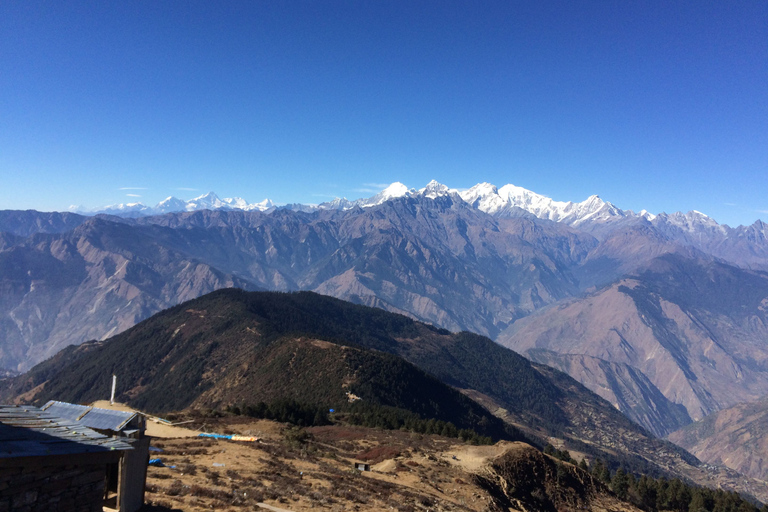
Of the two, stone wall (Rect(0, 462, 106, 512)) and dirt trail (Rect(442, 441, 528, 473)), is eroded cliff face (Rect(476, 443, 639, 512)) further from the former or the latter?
stone wall (Rect(0, 462, 106, 512))

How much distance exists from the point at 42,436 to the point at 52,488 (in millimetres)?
2270

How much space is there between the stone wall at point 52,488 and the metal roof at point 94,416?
3954 millimetres

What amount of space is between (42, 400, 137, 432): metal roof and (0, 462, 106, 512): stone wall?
3954mm

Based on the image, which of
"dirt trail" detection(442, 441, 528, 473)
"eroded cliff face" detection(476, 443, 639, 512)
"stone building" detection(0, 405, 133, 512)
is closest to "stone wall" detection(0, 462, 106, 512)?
"stone building" detection(0, 405, 133, 512)

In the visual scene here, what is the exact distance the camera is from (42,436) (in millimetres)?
15398

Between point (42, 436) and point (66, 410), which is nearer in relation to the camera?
point (42, 436)

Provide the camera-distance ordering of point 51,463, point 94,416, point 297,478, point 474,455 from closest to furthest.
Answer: point 51,463 < point 94,416 < point 297,478 < point 474,455

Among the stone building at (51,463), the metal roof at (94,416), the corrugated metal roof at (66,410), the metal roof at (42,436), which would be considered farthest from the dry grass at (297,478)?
the stone building at (51,463)

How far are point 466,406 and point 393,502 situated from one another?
129078 millimetres

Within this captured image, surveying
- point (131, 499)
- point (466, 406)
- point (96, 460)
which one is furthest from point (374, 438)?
point (466, 406)

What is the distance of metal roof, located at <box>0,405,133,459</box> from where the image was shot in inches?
539

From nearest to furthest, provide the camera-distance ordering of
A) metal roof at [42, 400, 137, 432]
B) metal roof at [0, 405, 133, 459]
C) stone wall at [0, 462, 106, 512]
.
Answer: stone wall at [0, 462, 106, 512] → metal roof at [0, 405, 133, 459] → metal roof at [42, 400, 137, 432]

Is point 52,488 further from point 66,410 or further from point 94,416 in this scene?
point 66,410

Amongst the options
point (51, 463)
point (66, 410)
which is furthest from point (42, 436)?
point (66, 410)
